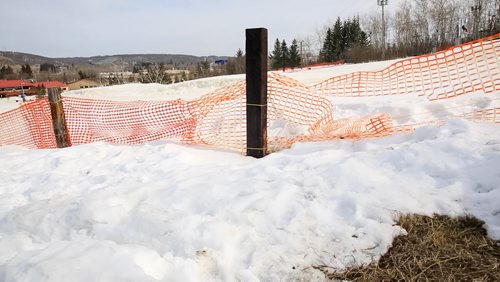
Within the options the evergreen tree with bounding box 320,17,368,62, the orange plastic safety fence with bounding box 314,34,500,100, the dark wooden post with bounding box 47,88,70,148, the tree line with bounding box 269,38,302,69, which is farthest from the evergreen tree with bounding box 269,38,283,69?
the dark wooden post with bounding box 47,88,70,148

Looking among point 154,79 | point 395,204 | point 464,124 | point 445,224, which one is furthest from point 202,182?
point 154,79

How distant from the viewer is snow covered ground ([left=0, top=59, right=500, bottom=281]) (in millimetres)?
2154

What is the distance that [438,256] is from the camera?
2.09m

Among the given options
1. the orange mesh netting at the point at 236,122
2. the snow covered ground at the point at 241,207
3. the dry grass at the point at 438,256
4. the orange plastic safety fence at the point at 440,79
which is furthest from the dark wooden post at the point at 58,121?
the dry grass at the point at 438,256

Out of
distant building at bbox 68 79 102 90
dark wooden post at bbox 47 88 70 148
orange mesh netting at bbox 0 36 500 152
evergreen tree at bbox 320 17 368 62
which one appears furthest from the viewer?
distant building at bbox 68 79 102 90

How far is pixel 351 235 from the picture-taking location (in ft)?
7.63

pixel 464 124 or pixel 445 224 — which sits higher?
pixel 464 124

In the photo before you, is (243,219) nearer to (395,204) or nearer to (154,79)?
(395,204)

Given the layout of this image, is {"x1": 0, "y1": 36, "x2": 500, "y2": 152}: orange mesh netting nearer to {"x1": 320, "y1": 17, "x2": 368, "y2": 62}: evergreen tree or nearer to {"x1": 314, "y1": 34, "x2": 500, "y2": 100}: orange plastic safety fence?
{"x1": 314, "y1": 34, "x2": 500, "y2": 100}: orange plastic safety fence

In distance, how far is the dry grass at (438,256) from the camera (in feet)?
6.44

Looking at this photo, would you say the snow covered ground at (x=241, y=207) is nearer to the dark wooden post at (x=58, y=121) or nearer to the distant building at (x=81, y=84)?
the dark wooden post at (x=58, y=121)

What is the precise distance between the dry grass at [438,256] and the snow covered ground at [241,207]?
82 mm

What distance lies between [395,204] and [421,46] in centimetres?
5645

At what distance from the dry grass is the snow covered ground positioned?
8 cm
